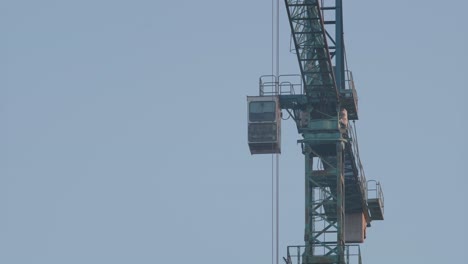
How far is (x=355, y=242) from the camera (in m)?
128

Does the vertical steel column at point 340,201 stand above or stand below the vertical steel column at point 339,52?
below

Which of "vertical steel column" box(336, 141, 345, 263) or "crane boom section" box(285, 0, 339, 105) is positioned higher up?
"crane boom section" box(285, 0, 339, 105)

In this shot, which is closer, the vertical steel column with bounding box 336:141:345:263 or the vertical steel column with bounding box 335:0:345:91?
the vertical steel column with bounding box 336:141:345:263

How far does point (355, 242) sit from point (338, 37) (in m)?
12.9

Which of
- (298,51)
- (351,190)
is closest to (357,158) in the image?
(351,190)

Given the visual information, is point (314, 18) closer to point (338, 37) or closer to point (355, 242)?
point (338, 37)

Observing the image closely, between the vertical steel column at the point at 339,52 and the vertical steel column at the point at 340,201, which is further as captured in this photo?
the vertical steel column at the point at 339,52

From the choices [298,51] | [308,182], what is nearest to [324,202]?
[308,182]

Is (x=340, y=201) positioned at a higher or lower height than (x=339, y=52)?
lower

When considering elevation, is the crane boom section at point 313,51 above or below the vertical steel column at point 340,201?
above

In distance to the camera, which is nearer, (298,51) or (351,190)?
(298,51)

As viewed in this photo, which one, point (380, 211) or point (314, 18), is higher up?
point (314, 18)

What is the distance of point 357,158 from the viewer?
5005 inches

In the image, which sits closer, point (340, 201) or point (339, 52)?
point (340, 201)
